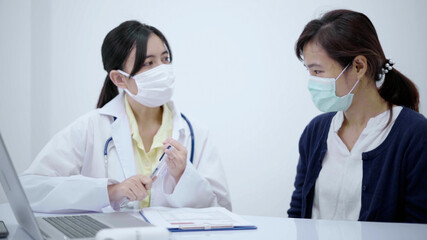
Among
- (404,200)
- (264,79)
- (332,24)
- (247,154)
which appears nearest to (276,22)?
(264,79)

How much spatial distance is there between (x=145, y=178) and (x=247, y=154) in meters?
1.64

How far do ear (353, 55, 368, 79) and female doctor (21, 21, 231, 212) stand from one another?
628 millimetres

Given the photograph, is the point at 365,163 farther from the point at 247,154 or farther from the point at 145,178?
the point at 247,154

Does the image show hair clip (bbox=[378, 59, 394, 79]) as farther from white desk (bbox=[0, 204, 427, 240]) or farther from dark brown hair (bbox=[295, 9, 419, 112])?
white desk (bbox=[0, 204, 427, 240])

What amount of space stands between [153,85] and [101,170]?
39 cm

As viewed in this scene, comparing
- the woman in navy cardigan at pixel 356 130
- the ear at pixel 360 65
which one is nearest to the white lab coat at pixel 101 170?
the woman in navy cardigan at pixel 356 130

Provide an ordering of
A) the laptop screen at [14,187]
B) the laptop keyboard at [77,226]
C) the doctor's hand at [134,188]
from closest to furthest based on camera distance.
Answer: the laptop screen at [14,187] < the laptop keyboard at [77,226] < the doctor's hand at [134,188]

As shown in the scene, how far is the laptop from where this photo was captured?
0.87 meters

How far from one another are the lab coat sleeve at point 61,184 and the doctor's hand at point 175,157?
0.23 meters

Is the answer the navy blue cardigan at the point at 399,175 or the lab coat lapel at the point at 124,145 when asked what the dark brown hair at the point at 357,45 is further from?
the lab coat lapel at the point at 124,145

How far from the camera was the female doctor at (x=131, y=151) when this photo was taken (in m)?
1.52

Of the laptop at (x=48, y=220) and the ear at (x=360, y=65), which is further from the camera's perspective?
the ear at (x=360, y=65)

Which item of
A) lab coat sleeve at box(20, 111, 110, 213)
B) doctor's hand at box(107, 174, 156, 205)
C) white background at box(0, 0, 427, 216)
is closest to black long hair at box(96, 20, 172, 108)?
lab coat sleeve at box(20, 111, 110, 213)

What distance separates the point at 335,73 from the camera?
178cm
